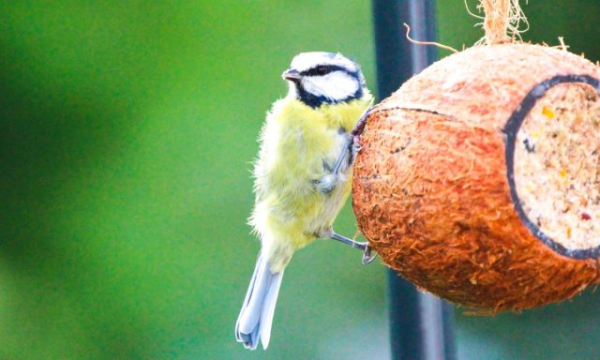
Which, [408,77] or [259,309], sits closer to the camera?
[408,77]

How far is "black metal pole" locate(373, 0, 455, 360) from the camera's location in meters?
1.92

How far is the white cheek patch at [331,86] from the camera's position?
242 centimetres

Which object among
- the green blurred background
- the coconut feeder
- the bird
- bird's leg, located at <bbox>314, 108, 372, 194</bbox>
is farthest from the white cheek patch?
the coconut feeder

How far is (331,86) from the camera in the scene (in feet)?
7.96

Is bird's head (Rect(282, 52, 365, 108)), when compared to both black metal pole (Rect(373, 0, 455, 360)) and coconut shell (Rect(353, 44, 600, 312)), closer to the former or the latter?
black metal pole (Rect(373, 0, 455, 360))

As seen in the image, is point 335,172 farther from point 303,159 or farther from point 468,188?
point 468,188

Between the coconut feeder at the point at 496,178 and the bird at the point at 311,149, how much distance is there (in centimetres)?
56

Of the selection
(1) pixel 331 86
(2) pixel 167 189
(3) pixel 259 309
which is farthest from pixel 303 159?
(2) pixel 167 189

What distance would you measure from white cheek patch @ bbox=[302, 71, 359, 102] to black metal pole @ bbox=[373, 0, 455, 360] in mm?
394

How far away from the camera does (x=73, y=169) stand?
2977 mm

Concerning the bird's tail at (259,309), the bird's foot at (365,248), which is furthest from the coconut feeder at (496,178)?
the bird's tail at (259,309)

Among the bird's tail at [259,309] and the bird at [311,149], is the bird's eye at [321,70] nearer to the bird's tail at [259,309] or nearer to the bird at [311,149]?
the bird at [311,149]

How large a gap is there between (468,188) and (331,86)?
0.88 meters

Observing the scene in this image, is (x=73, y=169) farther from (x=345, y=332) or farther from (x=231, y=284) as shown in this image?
(x=345, y=332)
